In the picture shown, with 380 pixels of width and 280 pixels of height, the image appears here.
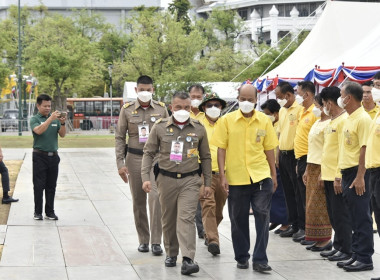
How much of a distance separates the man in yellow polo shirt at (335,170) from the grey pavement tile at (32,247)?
3.11 metres

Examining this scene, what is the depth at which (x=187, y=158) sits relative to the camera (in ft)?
27.6

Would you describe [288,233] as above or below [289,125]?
below

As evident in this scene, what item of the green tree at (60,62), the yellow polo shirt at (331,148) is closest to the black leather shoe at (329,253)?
the yellow polo shirt at (331,148)

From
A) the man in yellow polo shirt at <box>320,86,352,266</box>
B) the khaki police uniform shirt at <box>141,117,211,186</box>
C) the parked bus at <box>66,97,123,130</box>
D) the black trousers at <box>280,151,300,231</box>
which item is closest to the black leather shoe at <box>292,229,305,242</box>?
the black trousers at <box>280,151,300,231</box>

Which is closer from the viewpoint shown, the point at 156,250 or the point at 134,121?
the point at 156,250

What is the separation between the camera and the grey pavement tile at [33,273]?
8.05m

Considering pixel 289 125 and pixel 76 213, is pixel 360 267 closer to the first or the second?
pixel 289 125

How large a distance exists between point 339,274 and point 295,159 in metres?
2.60

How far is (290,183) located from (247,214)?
2442 mm

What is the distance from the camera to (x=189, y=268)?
805 cm

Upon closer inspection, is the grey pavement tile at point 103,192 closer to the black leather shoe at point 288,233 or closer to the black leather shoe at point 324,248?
the black leather shoe at point 288,233

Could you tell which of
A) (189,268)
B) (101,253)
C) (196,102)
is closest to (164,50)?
(196,102)

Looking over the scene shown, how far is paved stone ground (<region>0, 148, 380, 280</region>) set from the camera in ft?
27.0

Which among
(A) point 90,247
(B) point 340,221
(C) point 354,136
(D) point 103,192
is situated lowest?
(D) point 103,192
